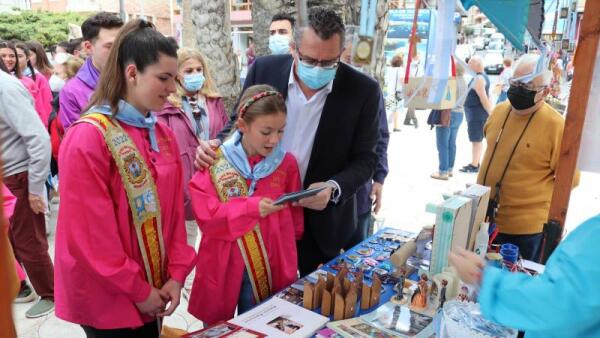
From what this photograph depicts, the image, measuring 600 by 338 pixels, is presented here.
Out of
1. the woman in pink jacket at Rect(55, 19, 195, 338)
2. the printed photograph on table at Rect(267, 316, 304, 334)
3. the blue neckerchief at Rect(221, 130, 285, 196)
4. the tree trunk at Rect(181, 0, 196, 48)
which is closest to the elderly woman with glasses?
the blue neckerchief at Rect(221, 130, 285, 196)

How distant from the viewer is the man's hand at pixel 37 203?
2.69m

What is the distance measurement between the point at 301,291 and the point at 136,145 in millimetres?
832

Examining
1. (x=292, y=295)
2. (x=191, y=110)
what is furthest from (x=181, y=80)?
(x=292, y=295)

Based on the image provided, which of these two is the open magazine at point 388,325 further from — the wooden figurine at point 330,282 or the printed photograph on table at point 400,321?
the wooden figurine at point 330,282

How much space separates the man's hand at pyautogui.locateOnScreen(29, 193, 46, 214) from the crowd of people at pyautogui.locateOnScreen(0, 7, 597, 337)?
1cm

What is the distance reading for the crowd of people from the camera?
4.75ft

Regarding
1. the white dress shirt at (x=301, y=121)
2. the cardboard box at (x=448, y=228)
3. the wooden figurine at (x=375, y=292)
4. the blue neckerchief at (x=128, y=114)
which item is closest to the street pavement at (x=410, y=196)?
the cardboard box at (x=448, y=228)

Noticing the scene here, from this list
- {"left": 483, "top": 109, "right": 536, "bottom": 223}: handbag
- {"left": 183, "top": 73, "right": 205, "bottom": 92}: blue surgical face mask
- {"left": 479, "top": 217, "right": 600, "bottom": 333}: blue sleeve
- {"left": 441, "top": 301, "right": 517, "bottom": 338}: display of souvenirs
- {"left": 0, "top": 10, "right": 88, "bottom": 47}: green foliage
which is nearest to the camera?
{"left": 479, "top": 217, "right": 600, "bottom": 333}: blue sleeve

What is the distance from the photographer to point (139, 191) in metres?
1.50

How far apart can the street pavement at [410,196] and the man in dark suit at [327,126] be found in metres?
0.86

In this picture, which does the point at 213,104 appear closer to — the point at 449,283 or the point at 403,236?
the point at 403,236

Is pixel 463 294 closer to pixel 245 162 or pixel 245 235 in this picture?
pixel 245 235

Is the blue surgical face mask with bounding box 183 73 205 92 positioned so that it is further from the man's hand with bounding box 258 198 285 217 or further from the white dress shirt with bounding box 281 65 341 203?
the man's hand with bounding box 258 198 285 217

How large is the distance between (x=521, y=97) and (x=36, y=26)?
23.0 meters
